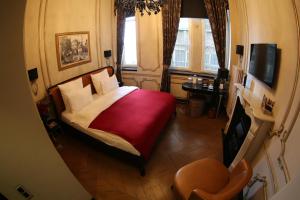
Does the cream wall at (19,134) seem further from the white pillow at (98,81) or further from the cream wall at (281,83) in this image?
the white pillow at (98,81)

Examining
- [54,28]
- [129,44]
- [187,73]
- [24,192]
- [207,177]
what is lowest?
[207,177]

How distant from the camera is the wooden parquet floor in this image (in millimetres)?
2375

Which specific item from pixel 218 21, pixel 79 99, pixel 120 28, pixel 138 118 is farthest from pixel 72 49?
pixel 218 21

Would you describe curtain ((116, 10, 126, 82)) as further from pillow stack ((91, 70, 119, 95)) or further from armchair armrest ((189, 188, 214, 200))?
armchair armrest ((189, 188, 214, 200))

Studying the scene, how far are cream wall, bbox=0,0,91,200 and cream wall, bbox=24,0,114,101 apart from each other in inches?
56.2

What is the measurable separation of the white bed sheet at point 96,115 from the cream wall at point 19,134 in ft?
3.03

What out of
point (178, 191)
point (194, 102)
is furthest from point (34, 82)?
point (194, 102)

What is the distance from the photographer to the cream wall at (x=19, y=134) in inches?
39.3

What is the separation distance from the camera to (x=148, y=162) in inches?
112

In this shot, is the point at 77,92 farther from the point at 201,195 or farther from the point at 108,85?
the point at 201,195

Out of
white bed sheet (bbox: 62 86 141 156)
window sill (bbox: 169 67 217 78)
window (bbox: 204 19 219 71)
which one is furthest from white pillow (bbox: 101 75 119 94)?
window (bbox: 204 19 219 71)

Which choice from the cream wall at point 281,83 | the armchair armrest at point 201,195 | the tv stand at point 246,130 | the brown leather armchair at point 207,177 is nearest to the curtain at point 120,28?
the cream wall at point 281,83

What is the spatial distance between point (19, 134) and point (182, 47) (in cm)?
421

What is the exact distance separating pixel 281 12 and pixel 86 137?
3016mm
